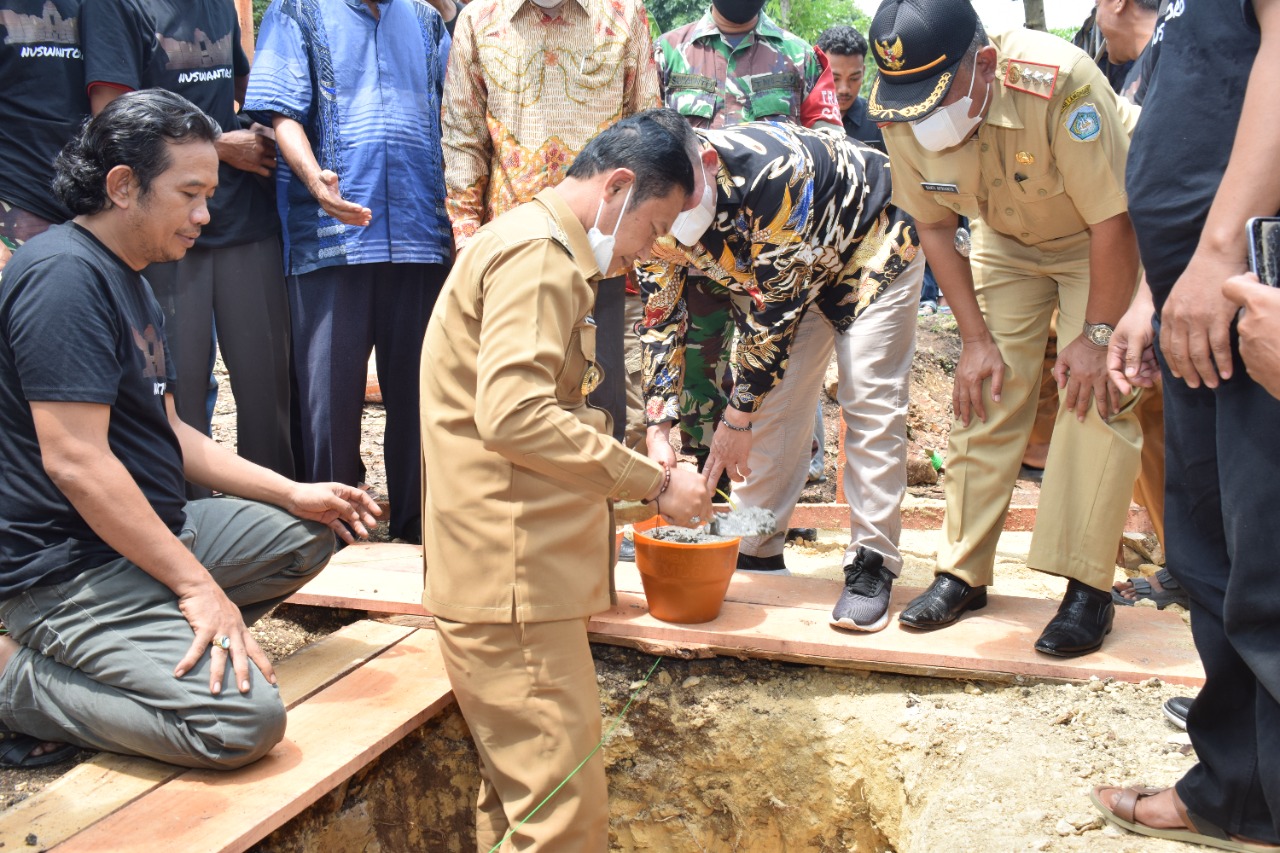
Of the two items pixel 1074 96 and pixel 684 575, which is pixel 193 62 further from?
pixel 1074 96

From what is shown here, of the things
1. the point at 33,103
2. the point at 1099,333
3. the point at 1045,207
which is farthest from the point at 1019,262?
the point at 33,103

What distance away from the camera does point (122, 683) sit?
2393mm

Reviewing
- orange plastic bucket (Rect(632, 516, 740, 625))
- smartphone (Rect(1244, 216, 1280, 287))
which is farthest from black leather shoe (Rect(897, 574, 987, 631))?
smartphone (Rect(1244, 216, 1280, 287))

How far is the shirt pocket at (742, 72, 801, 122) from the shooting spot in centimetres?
440

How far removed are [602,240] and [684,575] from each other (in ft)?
3.70

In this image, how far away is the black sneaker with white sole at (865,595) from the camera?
10.3ft

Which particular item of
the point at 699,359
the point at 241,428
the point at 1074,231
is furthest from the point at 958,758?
the point at 241,428

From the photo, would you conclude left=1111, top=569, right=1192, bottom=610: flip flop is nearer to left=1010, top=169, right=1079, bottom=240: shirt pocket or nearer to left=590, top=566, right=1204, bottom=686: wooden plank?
left=590, top=566, right=1204, bottom=686: wooden plank

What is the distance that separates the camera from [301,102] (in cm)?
382

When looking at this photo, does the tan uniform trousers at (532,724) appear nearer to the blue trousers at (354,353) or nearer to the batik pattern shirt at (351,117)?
the blue trousers at (354,353)

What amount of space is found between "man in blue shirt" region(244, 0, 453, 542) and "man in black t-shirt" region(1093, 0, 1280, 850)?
2.72 m

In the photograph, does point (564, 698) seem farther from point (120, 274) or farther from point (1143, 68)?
point (1143, 68)

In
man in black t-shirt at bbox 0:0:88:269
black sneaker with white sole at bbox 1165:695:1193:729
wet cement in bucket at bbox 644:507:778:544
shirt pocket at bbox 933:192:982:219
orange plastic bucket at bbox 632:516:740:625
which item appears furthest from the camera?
wet cement in bucket at bbox 644:507:778:544

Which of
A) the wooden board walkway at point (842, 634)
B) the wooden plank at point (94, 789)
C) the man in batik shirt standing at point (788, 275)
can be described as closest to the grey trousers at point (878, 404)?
the man in batik shirt standing at point (788, 275)
